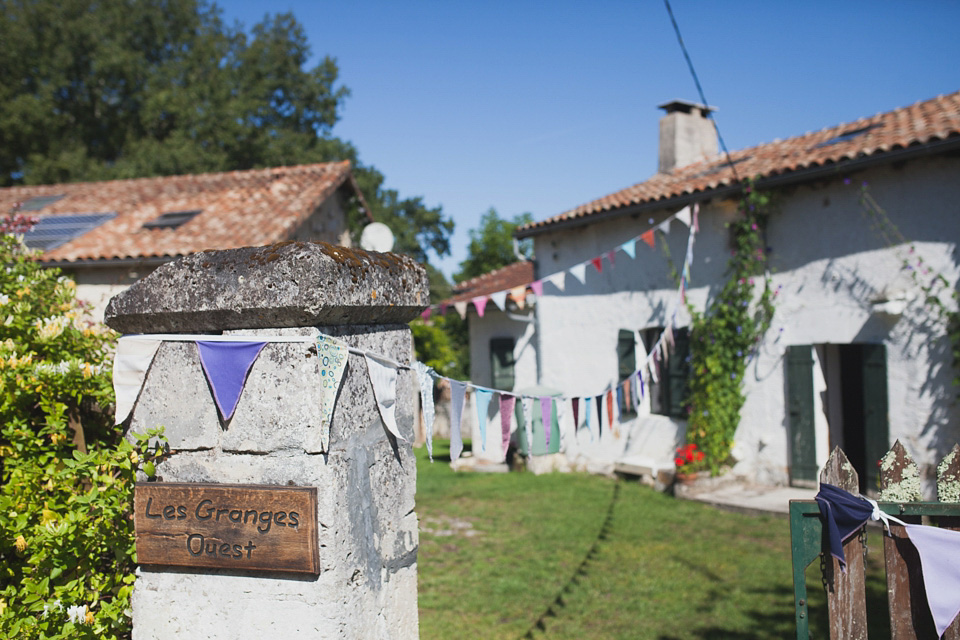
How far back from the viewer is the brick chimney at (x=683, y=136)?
1240 centimetres

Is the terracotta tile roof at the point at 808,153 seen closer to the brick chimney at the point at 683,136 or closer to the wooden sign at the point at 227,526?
the brick chimney at the point at 683,136

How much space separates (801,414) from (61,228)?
11.5 metres

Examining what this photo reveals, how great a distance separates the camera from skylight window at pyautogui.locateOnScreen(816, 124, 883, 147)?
885cm

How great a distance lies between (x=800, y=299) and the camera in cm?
829

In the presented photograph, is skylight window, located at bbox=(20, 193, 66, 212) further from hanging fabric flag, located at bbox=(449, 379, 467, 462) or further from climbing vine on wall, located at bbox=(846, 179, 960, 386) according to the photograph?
climbing vine on wall, located at bbox=(846, 179, 960, 386)

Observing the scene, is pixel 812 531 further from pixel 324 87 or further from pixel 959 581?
pixel 324 87

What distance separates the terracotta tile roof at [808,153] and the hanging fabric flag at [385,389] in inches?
259

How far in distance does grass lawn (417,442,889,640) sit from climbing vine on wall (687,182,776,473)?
1002 mm

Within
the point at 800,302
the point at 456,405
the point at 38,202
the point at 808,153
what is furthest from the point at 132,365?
the point at 38,202

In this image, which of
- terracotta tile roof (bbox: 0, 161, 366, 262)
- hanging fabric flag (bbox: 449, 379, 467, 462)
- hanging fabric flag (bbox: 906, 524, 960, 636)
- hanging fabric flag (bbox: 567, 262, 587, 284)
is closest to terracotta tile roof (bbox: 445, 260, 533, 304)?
hanging fabric flag (bbox: 567, 262, 587, 284)

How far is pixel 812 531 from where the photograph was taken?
2.17 metres

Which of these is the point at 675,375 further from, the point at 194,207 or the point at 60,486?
the point at 194,207

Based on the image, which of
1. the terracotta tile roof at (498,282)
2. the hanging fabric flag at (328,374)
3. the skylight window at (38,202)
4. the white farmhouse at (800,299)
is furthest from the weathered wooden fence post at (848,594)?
the skylight window at (38,202)

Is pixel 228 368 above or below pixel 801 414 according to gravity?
above
